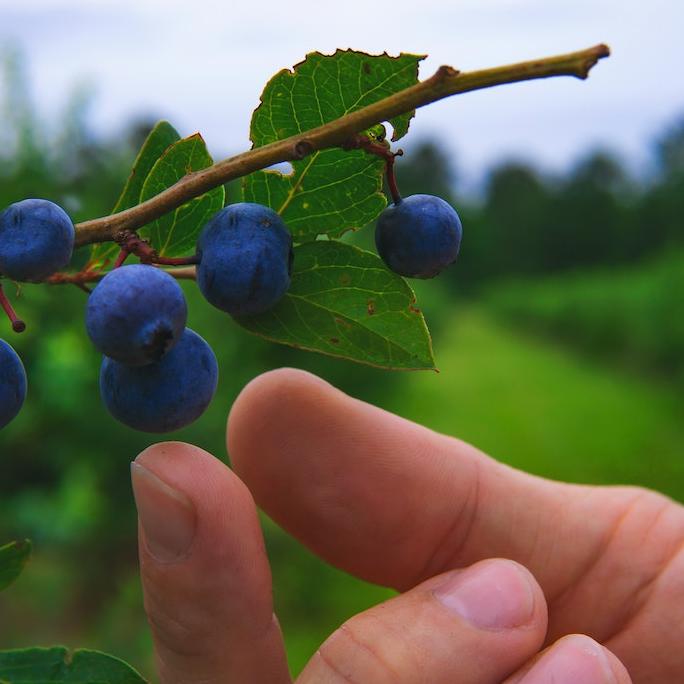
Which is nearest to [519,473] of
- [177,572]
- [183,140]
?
[177,572]

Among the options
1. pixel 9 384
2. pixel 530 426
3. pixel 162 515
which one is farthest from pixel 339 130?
pixel 530 426

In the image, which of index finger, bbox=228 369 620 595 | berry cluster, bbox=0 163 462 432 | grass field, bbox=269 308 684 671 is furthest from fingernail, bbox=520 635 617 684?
grass field, bbox=269 308 684 671

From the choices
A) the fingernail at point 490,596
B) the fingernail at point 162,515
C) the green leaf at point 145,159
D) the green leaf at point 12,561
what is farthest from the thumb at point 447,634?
the green leaf at point 145,159

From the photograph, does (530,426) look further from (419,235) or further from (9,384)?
(9,384)

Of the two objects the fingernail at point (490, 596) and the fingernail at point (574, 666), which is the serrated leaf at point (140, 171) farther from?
the fingernail at point (574, 666)

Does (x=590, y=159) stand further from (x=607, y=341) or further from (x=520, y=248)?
(x=607, y=341)

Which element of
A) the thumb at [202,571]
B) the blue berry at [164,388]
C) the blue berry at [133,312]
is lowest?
the thumb at [202,571]

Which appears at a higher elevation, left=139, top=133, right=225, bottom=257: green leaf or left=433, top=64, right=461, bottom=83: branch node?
left=433, top=64, right=461, bottom=83: branch node

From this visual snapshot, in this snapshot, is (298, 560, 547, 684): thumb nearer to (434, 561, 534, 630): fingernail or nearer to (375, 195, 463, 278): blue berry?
(434, 561, 534, 630): fingernail
